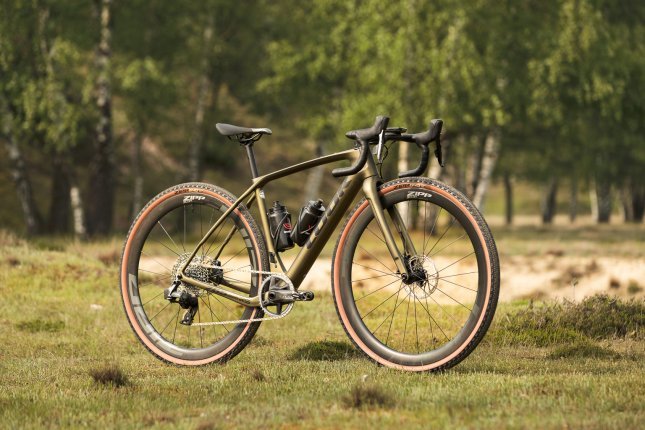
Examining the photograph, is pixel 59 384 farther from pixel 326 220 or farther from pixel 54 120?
pixel 54 120

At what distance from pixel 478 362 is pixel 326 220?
1495 mm

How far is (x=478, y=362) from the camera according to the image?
7.01 meters

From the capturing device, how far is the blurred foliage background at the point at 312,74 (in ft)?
80.1

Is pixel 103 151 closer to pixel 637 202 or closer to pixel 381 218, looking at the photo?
pixel 381 218

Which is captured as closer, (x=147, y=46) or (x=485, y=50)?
(x=485, y=50)

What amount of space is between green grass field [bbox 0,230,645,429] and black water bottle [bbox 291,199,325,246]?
916 millimetres

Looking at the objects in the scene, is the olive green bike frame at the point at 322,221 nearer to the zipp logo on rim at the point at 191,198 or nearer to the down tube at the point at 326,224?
the down tube at the point at 326,224

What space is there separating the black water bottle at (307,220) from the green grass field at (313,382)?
0.92 m

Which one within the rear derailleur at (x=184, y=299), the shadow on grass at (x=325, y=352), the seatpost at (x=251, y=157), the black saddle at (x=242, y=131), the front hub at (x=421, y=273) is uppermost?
the black saddle at (x=242, y=131)

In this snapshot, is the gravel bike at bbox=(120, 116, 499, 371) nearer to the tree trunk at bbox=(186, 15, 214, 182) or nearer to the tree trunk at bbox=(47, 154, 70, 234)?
the tree trunk at bbox=(47, 154, 70, 234)

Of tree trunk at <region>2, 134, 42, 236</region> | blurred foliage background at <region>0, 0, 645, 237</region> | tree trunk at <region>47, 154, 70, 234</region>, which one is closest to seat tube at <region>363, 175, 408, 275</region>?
blurred foliage background at <region>0, 0, 645, 237</region>

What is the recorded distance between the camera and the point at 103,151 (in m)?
24.6

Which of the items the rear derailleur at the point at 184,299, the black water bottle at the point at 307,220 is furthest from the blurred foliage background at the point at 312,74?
the black water bottle at the point at 307,220

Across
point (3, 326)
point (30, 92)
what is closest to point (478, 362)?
point (3, 326)
